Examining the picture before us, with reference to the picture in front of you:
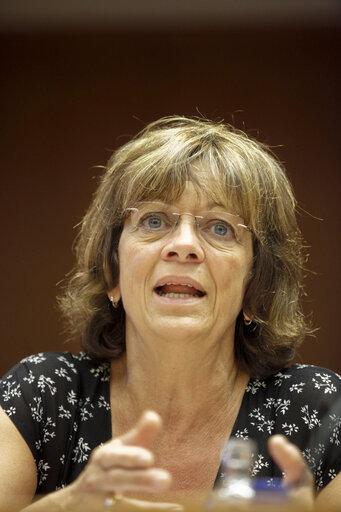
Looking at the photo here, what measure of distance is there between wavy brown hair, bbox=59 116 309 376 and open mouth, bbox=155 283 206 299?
0.57 ft

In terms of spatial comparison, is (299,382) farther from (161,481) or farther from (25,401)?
(161,481)

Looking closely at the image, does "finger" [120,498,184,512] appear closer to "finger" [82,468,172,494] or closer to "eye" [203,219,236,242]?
"finger" [82,468,172,494]

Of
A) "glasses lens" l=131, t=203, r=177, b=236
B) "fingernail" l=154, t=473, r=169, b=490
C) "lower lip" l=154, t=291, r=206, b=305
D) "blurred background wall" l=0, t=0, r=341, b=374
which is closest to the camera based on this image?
"fingernail" l=154, t=473, r=169, b=490

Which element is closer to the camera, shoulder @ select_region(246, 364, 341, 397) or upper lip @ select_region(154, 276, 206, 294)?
upper lip @ select_region(154, 276, 206, 294)

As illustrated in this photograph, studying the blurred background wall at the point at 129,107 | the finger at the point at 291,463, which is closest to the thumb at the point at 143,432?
the finger at the point at 291,463

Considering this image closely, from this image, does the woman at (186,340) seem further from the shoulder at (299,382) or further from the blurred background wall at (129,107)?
the blurred background wall at (129,107)

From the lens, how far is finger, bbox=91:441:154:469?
1.29 meters

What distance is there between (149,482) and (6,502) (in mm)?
442

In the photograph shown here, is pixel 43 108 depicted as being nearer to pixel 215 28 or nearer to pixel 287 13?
pixel 215 28

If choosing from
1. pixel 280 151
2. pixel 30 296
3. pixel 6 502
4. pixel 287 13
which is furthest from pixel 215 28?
pixel 6 502

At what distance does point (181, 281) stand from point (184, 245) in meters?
0.09

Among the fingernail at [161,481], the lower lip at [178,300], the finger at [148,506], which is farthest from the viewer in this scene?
the lower lip at [178,300]

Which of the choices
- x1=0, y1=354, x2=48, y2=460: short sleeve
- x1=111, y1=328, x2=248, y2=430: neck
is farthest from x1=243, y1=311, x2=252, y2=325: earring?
x1=0, y1=354, x2=48, y2=460: short sleeve

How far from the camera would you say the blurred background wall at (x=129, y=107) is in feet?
11.5
